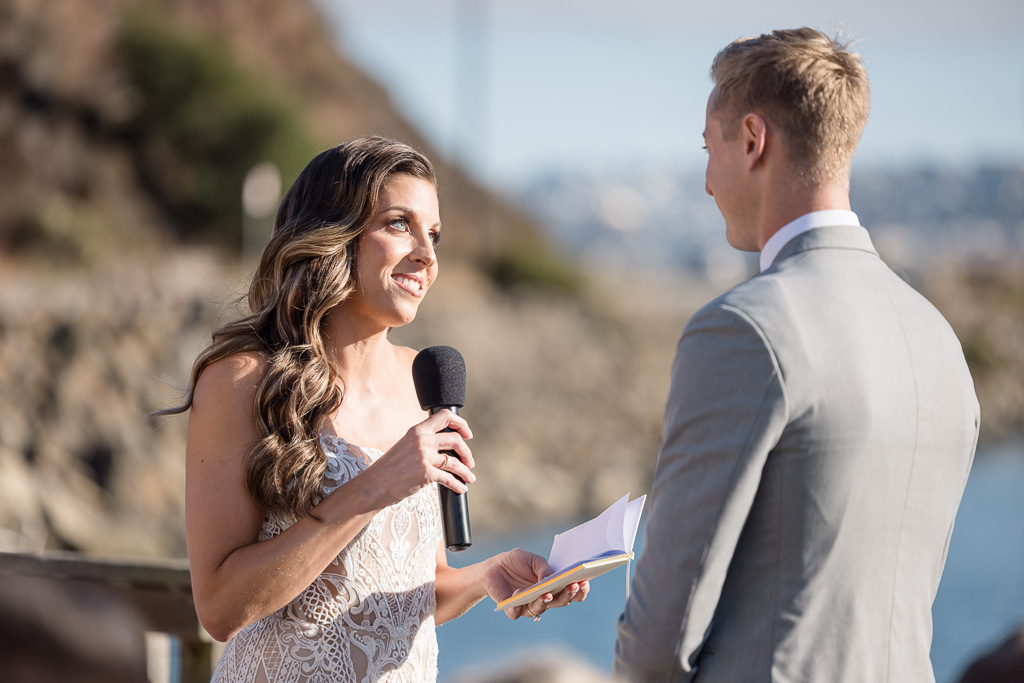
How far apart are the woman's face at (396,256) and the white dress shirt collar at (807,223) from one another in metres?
0.92

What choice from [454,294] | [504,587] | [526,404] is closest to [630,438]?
[526,404]

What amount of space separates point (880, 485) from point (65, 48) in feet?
88.7

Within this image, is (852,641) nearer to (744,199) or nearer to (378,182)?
(744,199)

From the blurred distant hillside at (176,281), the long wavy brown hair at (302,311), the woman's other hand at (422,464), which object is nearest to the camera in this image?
the woman's other hand at (422,464)

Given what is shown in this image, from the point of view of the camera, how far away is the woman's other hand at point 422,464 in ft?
7.50

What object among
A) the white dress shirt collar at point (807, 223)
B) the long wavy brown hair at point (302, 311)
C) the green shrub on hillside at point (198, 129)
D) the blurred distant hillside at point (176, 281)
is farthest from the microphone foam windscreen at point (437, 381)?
the green shrub on hillside at point (198, 129)

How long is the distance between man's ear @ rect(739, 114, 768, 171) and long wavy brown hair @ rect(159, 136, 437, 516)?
0.97 metres

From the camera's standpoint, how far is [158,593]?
122 inches

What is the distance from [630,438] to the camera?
31156 millimetres

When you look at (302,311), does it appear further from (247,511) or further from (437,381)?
(247,511)

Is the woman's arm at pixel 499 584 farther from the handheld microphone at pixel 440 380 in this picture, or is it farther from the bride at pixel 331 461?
the handheld microphone at pixel 440 380

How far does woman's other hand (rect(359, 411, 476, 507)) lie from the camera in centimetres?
229

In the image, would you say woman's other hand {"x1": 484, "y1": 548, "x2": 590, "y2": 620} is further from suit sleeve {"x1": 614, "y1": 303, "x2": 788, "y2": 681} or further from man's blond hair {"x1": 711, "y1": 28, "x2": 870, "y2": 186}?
man's blond hair {"x1": 711, "y1": 28, "x2": 870, "y2": 186}

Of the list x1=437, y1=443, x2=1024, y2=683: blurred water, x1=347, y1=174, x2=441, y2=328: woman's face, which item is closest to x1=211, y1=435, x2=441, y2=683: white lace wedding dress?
x1=347, y1=174, x2=441, y2=328: woman's face
